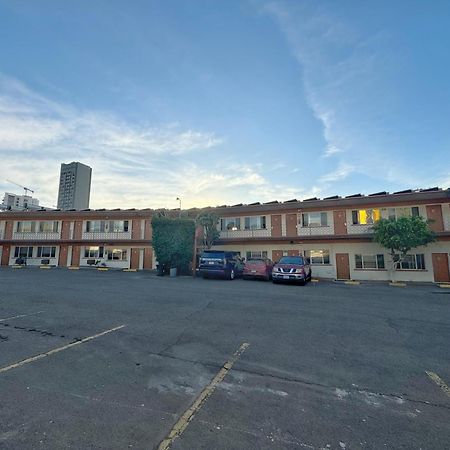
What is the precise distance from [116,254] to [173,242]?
38.6ft

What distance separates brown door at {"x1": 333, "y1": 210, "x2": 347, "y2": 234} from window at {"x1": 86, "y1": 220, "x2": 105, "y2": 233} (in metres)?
26.3

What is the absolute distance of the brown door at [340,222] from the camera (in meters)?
23.3

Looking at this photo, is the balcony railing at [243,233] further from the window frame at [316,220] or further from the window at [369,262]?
the window at [369,262]

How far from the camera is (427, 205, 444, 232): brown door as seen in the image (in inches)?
805

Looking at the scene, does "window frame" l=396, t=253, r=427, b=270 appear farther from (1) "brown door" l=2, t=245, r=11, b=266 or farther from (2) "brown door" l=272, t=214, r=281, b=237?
(1) "brown door" l=2, t=245, r=11, b=266

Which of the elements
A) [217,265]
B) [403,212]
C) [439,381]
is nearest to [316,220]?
[403,212]

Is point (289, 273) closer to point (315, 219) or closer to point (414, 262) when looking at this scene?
point (315, 219)

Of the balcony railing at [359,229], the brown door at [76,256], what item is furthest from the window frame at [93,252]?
the balcony railing at [359,229]

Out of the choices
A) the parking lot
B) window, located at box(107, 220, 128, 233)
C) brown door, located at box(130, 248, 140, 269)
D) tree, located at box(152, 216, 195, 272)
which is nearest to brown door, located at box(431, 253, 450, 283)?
the parking lot

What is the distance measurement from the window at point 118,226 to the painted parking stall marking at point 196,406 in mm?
28852

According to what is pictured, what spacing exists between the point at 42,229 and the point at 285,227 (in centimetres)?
2973

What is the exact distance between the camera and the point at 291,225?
2522cm

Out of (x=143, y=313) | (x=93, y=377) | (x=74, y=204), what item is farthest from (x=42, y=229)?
(x=74, y=204)

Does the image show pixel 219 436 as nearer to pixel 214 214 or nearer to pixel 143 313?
pixel 143 313
